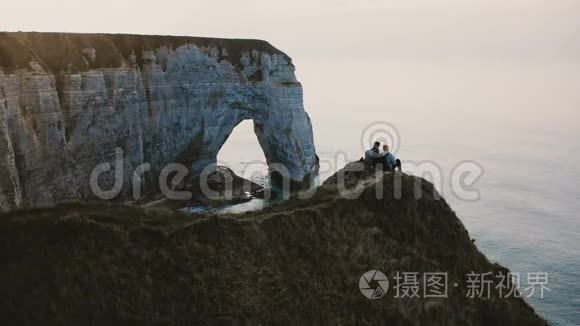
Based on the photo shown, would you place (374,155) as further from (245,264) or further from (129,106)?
(129,106)

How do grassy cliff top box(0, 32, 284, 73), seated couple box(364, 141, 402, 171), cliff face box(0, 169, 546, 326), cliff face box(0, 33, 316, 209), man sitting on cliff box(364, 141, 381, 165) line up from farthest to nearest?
grassy cliff top box(0, 32, 284, 73)
cliff face box(0, 33, 316, 209)
man sitting on cliff box(364, 141, 381, 165)
seated couple box(364, 141, 402, 171)
cliff face box(0, 169, 546, 326)

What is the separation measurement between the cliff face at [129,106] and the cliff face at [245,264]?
20.3m

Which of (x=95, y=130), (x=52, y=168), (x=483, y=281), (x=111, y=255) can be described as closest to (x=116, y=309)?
(x=111, y=255)

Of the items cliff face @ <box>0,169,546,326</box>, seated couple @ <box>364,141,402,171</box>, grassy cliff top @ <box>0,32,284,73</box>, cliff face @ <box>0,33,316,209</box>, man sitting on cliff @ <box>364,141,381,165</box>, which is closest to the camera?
cliff face @ <box>0,169,546,326</box>

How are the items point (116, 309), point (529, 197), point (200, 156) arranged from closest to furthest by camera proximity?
1. point (116, 309)
2. point (200, 156)
3. point (529, 197)

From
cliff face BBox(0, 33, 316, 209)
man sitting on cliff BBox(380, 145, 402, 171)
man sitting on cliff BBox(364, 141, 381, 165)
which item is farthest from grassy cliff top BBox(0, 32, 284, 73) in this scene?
man sitting on cliff BBox(380, 145, 402, 171)

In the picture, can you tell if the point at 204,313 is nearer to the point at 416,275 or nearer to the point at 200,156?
the point at 416,275

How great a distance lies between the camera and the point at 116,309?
1312cm

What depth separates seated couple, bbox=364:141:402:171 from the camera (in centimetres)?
1998

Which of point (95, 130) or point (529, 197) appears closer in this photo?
point (95, 130)

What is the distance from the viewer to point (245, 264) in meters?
15.2

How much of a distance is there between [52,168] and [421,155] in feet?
267

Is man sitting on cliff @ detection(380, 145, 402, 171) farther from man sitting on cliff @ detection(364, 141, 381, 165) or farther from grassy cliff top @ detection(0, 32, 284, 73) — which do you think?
grassy cliff top @ detection(0, 32, 284, 73)

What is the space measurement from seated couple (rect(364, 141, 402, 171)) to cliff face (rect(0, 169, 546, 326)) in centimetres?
130
